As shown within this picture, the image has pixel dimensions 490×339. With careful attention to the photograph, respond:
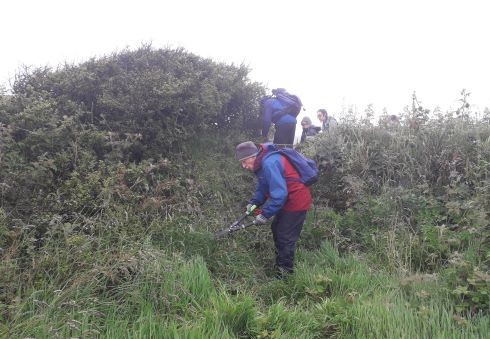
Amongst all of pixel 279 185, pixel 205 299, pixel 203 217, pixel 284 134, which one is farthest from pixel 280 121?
pixel 205 299

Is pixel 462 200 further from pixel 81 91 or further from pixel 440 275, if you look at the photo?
pixel 81 91

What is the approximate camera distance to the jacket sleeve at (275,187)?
15.2 ft

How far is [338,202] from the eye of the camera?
614 cm

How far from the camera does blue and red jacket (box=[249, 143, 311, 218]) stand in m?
4.66

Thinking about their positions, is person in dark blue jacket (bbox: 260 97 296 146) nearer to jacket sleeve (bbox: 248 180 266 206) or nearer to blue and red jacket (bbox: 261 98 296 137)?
blue and red jacket (bbox: 261 98 296 137)

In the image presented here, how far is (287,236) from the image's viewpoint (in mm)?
4891

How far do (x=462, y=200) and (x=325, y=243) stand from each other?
5.96ft

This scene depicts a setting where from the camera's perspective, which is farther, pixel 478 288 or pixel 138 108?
pixel 138 108

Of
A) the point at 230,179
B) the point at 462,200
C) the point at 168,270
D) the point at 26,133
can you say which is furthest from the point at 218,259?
the point at 462,200

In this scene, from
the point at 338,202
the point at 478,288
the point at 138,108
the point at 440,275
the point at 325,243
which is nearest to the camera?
the point at 478,288

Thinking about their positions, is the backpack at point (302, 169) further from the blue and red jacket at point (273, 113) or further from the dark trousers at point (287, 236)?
the blue and red jacket at point (273, 113)

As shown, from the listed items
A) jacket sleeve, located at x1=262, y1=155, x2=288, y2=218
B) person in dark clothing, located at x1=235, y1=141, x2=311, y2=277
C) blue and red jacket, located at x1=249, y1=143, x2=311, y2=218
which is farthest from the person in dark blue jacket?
jacket sleeve, located at x1=262, y1=155, x2=288, y2=218

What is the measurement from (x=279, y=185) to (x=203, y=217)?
1.08 metres

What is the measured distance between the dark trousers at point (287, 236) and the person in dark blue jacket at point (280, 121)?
1.48 metres
